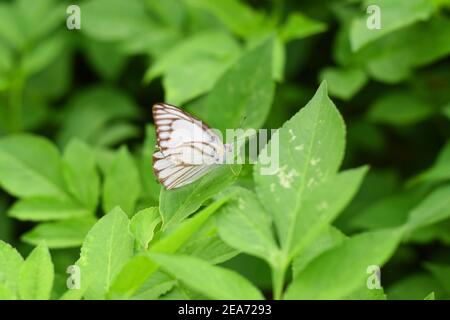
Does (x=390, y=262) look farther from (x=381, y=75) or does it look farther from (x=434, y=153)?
(x=381, y=75)

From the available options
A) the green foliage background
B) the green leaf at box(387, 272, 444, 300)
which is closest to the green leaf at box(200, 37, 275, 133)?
the green foliage background

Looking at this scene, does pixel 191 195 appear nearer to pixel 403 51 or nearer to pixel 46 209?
pixel 46 209

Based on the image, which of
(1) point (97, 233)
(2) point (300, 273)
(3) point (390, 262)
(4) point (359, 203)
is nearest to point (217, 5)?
(4) point (359, 203)

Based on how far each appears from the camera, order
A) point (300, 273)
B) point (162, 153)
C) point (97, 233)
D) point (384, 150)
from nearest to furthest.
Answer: point (300, 273) < point (97, 233) < point (162, 153) < point (384, 150)

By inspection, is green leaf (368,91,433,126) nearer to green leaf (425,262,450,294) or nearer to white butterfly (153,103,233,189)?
green leaf (425,262,450,294)

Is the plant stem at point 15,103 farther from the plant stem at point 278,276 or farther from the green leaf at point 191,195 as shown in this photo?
the plant stem at point 278,276
